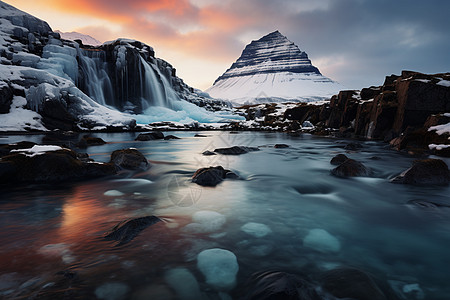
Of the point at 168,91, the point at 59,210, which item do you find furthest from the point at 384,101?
the point at 168,91

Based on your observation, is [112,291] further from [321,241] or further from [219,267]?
[321,241]

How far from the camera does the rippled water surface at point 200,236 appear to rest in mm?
2676

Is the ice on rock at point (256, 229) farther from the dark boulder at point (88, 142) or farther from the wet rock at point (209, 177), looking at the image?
the dark boulder at point (88, 142)

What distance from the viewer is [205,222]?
4465 mm

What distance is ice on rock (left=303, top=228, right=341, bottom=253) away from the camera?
11.7ft

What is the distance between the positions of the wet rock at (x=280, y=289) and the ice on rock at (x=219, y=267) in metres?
0.27

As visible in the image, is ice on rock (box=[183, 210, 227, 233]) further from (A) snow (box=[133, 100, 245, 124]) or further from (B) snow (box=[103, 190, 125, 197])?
(A) snow (box=[133, 100, 245, 124])

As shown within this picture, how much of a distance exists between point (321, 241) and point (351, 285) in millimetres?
1246

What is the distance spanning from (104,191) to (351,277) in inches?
246

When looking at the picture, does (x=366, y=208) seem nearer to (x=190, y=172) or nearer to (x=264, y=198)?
(x=264, y=198)

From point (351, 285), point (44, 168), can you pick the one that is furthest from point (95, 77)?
point (351, 285)

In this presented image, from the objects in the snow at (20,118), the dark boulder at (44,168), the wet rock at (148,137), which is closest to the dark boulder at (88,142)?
the wet rock at (148,137)

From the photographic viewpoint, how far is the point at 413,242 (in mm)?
3789

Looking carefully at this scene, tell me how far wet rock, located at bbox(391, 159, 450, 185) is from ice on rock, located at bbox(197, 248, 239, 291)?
23.3 feet
